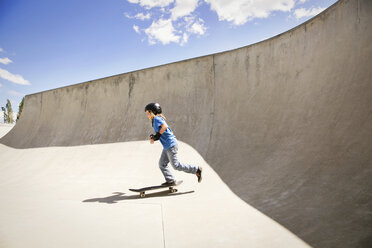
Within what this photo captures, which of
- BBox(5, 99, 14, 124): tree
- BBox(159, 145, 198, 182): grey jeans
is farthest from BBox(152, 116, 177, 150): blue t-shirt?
BBox(5, 99, 14, 124): tree

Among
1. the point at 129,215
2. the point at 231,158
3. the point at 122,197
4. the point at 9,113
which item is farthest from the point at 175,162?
the point at 9,113

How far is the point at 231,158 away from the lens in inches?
181

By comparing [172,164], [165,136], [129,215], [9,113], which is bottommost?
[129,215]

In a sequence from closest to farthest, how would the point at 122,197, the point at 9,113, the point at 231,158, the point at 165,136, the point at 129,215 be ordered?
the point at 129,215
the point at 122,197
the point at 165,136
the point at 231,158
the point at 9,113

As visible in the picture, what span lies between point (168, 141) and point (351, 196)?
2478 millimetres

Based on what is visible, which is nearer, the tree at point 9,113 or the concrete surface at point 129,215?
the concrete surface at point 129,215

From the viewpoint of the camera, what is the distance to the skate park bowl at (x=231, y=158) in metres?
1.99

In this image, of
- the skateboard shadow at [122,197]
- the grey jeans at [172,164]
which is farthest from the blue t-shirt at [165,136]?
the skateboard shadow at [122,197]

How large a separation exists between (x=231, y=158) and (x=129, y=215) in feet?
8.94

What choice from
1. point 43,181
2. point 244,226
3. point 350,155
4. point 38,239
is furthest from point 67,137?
point 350,155

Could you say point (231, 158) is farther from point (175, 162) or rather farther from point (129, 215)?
point (129, 215)

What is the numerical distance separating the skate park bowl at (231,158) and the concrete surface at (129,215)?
0.02 m

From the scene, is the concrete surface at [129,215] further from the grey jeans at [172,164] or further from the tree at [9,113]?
the tree at [9,113]

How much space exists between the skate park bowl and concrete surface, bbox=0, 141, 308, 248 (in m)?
0.02
